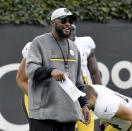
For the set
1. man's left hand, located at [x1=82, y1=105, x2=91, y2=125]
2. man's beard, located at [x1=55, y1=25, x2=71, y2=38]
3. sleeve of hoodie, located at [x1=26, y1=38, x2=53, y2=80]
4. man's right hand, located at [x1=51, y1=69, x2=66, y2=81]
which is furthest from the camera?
man's left hand, located at [x1=82, y1=105, x2=91, y2=125]

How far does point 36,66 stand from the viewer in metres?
4.12

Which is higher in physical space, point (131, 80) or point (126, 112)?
point (126, 112)

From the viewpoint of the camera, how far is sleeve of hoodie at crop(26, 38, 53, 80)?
13.3 feet

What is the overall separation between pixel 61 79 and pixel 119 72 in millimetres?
4095

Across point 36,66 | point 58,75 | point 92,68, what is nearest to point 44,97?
point 36,66

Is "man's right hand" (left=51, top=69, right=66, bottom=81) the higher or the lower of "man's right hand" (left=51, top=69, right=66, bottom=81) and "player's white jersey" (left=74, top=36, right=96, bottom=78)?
the higher

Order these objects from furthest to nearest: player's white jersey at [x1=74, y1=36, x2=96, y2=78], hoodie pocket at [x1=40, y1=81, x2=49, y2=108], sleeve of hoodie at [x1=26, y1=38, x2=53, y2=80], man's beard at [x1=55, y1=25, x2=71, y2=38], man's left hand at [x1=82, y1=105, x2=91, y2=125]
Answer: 1. player's white jersey at [x1=74, y1=36, x2=96, y2=78]
2. man's left hand at [x1=82, y1=105, x2=91, y2=125]
3. man's beard at [x1=55, y1=25, x2=71, y2=38]
4. hoodie pocket at [x1=40, y1=81, x2=49, y2=108]
5. sleeve of hoodie at [x1=26, y1=38, x2=53, y2=80]

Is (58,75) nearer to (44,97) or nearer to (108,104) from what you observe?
(44,97)

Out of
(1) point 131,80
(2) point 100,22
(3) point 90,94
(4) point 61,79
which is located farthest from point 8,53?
(4) point 61,79

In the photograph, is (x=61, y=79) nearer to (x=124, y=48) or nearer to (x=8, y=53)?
(x=8, y=53)

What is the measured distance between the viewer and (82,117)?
14.8 ft

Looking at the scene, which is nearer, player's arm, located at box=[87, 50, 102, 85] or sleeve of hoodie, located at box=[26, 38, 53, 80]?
sleeve of hoodie, located at box=[26, 38, 53, 80]

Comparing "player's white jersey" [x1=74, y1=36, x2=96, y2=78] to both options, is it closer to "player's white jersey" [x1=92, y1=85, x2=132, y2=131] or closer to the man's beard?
"player's white jersey" [x1=92, y1=85, x2=132, y2=131]

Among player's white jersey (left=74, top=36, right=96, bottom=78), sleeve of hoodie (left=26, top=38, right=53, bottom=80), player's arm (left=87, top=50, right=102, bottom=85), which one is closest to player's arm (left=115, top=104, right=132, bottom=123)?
sleeve of hoodie (left=26, top=38, right=53, bottom=80)
